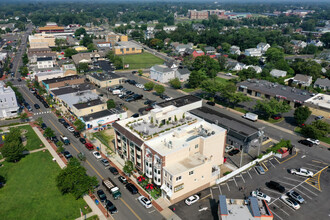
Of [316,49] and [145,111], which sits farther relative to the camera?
[316,49]

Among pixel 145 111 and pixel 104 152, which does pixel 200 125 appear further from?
pixel 145 111

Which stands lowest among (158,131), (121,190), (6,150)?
(121,190)

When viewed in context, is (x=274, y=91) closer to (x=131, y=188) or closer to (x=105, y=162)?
(x=105, y=162)

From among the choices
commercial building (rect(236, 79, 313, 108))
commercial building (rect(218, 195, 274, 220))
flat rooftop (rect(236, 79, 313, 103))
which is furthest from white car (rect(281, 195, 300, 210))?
flat rooftop (rect(236, 79, 313, 103))

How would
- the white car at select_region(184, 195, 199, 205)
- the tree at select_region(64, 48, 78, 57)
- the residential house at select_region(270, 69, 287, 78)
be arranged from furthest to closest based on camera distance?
the tree at select_region(64, 48, 78, 57)
the residential house at select_region(270, 69, 287, 78)
the white car at select_region(184, 195, 199, 205)

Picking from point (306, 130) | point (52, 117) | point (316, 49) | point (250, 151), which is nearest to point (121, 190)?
point (250, 151)

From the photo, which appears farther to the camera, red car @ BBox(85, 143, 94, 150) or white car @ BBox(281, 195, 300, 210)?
red car @ BBox(85, 143, 94, 150)

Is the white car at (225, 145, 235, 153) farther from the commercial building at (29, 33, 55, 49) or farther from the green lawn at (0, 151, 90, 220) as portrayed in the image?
the commercial building at (29, 33, 55, 49)
